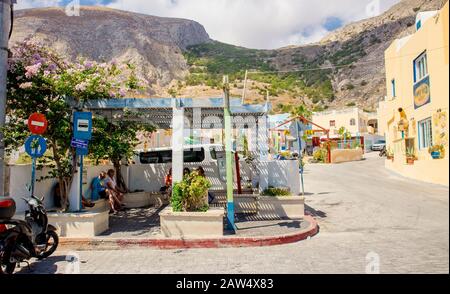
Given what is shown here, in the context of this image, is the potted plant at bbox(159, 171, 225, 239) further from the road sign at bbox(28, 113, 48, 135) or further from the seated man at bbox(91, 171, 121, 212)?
the seated man at bbox(91, 171, 121, 212)

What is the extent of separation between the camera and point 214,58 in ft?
319

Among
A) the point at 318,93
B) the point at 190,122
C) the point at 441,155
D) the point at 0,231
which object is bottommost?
the point at 0,231

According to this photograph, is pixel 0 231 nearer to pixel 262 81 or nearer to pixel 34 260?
pixel 34 260

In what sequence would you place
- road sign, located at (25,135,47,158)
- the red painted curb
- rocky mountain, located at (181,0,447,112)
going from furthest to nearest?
rocky mountain, located at (181,0,447,112) → the red painted curb → road sign, located at (25,135,47,158)

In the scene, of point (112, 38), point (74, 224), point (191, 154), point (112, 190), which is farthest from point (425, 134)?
point (112, 38)

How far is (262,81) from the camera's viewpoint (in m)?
84.2

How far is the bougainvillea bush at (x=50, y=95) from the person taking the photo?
7.18 metres

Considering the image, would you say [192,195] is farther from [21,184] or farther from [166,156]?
[166,156]

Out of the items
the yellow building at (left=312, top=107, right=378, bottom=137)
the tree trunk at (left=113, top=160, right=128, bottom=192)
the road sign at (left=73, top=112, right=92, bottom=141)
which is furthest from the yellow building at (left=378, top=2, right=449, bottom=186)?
the yellow building at (left=312, top=107, right=378, bottom=137)

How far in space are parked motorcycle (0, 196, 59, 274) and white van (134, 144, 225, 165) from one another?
7087mm

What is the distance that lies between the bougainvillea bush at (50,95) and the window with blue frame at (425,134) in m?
6.96

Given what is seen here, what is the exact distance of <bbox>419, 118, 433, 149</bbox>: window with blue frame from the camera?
1495mm

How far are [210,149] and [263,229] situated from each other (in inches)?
246
